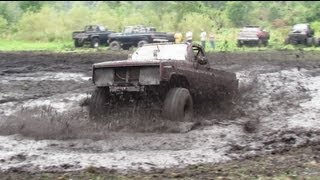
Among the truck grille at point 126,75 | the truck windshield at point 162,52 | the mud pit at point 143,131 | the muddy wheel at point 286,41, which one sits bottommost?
the mud pit at point 143,131

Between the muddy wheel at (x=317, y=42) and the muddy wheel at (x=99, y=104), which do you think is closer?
the muddy wheel at (x=99, y=104)

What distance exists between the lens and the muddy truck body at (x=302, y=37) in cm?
3378

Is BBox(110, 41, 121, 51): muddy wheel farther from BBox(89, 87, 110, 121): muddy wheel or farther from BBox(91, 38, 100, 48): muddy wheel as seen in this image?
BBox(89, 87, 110, 121): muddy wheel

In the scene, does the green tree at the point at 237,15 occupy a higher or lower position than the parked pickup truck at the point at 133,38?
higher

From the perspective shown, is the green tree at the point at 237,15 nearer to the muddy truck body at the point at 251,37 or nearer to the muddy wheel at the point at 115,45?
the muddy truck body at the point at 251,37

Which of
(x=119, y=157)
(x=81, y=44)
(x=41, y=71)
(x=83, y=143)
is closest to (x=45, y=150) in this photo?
(x=83, y=143)

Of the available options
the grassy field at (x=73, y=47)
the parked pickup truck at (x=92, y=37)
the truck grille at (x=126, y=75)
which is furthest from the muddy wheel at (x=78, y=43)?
the truck grille at (x=126, y=75)

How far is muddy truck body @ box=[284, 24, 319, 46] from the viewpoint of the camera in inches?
1330

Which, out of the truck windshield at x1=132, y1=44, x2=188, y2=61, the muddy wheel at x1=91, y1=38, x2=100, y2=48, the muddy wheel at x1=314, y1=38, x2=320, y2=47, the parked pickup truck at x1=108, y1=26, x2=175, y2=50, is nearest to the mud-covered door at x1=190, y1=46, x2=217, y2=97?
the truck windshield at x1=132, y1=44, x2=188, y2=61

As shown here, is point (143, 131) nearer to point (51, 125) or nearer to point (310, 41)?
point (51, 125)

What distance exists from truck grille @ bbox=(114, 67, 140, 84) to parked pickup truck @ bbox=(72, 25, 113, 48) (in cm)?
2638

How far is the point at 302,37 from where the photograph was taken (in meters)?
34.3

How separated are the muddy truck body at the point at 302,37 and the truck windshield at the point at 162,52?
22.7 meters

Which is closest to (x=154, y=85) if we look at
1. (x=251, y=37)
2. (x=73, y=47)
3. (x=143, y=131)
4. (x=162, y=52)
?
(x=143, y=131)
